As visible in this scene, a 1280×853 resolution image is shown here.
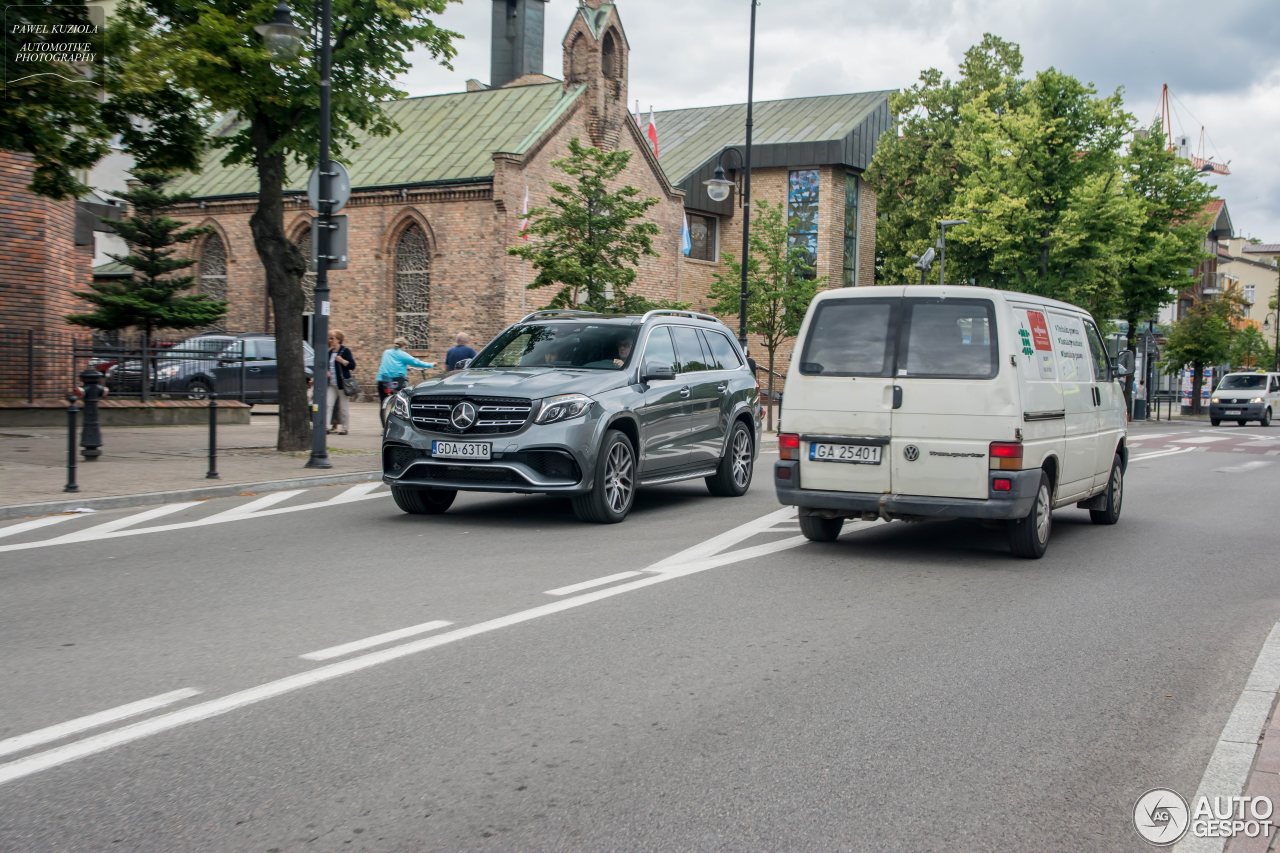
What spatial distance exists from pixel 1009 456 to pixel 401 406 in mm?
5285

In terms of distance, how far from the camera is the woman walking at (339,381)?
21.9m

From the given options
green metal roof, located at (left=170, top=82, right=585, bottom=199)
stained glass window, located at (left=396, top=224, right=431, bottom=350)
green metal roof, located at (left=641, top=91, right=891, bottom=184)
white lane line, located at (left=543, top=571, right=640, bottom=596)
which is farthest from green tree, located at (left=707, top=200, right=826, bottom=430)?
green metal roof, located at (left=641, top=91, right=891, bottom=184)

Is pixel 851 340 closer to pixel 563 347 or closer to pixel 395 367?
pixel 563 347

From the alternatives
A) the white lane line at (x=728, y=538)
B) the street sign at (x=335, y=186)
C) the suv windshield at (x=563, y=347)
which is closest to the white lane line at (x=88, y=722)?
the white lane line at (x=728, y=538)

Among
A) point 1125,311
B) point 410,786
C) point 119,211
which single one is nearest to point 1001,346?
point 410,786

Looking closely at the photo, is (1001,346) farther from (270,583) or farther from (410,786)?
(410,786)

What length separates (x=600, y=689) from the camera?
18.0 feet

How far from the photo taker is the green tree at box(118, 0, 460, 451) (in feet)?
51.2

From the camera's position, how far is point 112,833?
3.70 metres

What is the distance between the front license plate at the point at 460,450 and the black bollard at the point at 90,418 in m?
6.47

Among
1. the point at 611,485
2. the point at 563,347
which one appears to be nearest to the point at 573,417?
the point at 611,485

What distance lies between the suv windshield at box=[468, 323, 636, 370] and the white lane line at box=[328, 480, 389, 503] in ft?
6.94

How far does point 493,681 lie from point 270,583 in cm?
300

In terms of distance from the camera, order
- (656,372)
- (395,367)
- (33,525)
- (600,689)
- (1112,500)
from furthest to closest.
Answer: (395,367) → (1112,500) → (656,372) → (33,525) → (600,689)
